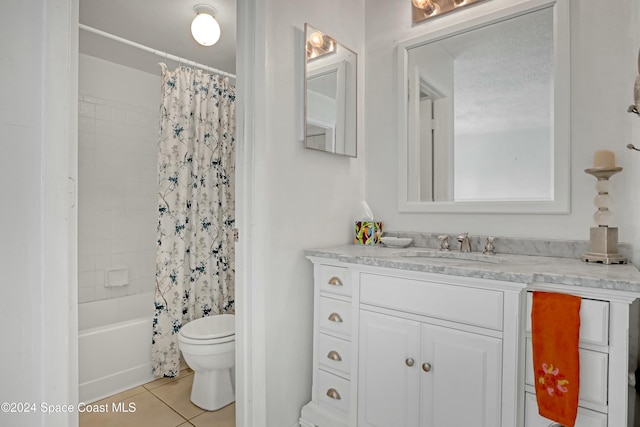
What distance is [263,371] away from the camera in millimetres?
1581

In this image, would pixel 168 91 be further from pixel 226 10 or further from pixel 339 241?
pixel 339 241

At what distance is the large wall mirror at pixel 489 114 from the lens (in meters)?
1.56

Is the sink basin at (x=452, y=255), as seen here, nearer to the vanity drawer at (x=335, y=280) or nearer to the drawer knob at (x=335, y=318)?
the vanity drawer at (x=335, y=280)

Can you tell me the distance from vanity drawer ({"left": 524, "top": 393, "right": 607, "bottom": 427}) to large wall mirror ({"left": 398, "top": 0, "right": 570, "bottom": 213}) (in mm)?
811

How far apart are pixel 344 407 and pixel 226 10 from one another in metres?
2.28

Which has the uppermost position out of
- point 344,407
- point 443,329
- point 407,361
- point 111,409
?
point 443,329

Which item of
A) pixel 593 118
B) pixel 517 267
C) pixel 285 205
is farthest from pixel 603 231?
pixel 285 205

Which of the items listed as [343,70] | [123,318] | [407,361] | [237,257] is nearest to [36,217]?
[237,257]

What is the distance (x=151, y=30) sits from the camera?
2312 mm

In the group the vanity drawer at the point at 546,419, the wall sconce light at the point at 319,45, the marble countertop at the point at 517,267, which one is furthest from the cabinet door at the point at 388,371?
the wall sconce light at the point at 319,45

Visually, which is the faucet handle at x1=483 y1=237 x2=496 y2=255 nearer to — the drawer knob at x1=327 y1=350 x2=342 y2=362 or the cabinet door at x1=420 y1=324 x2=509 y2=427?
the cabinet door at x1=420 y1=324 x2=509 y2=427

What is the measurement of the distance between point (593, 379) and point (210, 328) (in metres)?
1.86

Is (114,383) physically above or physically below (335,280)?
below

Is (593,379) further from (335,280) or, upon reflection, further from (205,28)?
(205,28)
